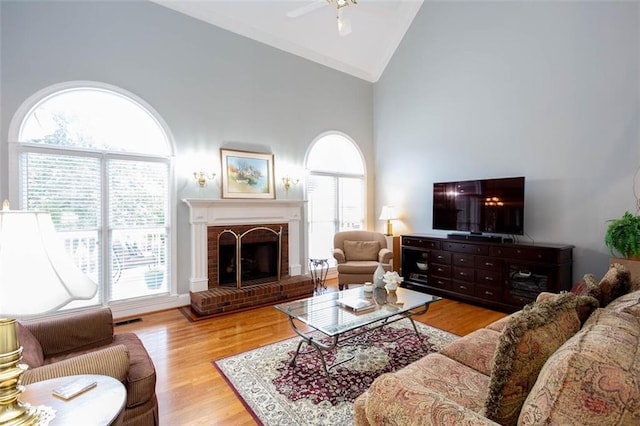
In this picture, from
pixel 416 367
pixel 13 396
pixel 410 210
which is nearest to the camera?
pixel 13 396

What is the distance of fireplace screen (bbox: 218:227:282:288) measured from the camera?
4.56 metres

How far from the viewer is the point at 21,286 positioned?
3.14ft

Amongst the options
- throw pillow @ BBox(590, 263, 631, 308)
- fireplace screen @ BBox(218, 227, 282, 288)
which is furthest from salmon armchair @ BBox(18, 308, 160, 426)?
throw pillow @ BBox(590, 263, 631, 308)

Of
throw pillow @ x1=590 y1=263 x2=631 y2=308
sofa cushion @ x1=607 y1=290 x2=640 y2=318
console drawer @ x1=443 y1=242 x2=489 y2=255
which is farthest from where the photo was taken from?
console drawer @ x1=443 y1=242 x2=489 y2=255

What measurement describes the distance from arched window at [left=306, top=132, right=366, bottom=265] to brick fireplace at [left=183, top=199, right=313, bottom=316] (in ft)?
1.85

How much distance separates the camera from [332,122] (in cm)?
588

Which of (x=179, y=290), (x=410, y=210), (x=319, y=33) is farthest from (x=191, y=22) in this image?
(x=410, y=210)

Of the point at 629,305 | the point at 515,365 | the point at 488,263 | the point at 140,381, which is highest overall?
the point at 629,305

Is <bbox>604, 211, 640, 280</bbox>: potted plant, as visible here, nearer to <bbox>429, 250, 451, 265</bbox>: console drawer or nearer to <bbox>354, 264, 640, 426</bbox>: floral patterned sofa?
<bbox>429, 250, 451, 265</bbox>: console drawer

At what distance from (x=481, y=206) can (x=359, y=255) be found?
1985mm

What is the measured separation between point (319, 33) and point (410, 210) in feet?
11.7

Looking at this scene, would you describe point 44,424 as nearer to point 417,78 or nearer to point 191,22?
point 191,22

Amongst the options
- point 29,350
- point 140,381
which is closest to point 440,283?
point 140,381

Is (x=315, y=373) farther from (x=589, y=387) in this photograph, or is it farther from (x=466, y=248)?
(x=466, y=248)
